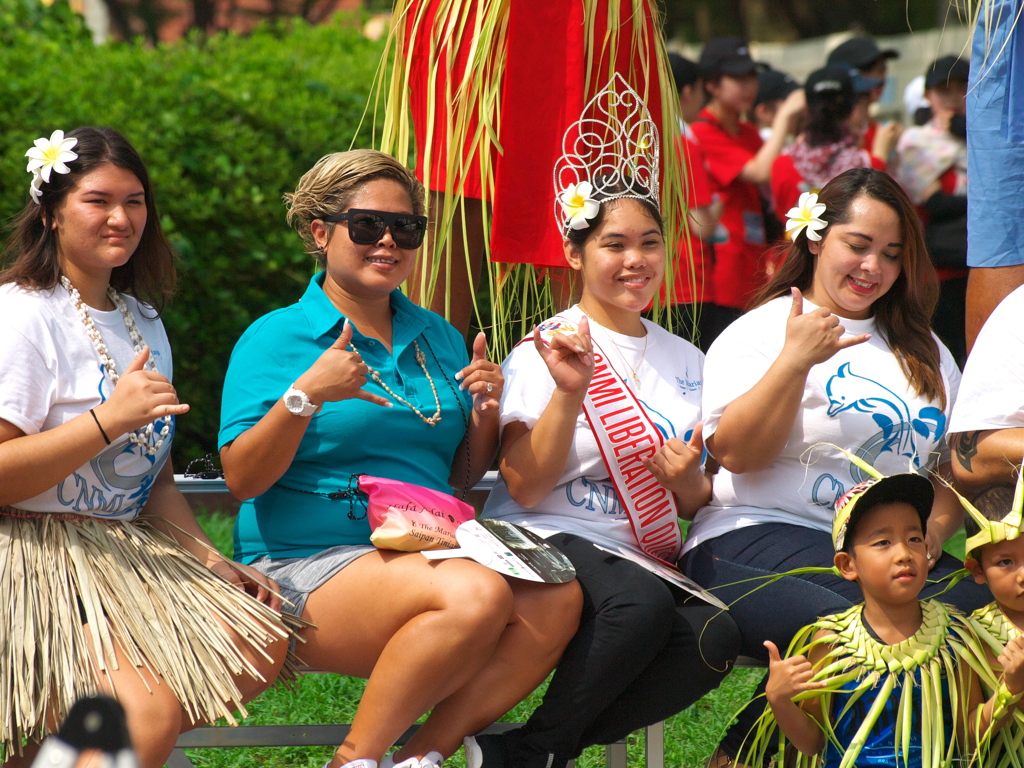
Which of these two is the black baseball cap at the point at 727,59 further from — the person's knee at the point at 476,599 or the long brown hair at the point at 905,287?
the person's knee at the point at 476,599

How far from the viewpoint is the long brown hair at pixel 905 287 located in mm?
2916

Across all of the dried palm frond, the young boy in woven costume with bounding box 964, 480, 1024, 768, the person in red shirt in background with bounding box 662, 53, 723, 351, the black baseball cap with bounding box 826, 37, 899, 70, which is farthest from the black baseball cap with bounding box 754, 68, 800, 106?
the young boy in woven costume with bounding box 964, 480, 1024, 768

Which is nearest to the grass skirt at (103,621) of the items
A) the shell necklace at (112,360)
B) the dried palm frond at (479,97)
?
the shell necklace at (112,360)

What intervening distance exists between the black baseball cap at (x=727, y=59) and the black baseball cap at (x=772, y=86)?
2.96 feet

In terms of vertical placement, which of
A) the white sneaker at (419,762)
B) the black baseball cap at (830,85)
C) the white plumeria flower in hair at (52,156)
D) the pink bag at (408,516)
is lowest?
the white sneaker at (419,762)

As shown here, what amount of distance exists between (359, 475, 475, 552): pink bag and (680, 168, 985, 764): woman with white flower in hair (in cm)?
64

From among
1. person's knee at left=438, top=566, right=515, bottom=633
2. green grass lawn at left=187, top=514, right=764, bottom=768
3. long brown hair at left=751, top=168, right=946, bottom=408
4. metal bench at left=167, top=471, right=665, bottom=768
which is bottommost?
green grass lawn at left=187, top=514, right=764, bottom=768

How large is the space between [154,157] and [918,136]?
413cm

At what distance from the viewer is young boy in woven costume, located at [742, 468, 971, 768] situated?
227cm

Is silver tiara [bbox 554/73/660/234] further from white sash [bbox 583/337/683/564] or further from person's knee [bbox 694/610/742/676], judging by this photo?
person's knee [bbox 694/610/742/676]

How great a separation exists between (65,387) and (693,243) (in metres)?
3.15

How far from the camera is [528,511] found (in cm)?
290

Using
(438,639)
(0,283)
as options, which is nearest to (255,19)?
(0,283)

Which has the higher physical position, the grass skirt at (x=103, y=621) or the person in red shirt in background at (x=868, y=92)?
the person in red shirt in background at (x=868, y=92)
